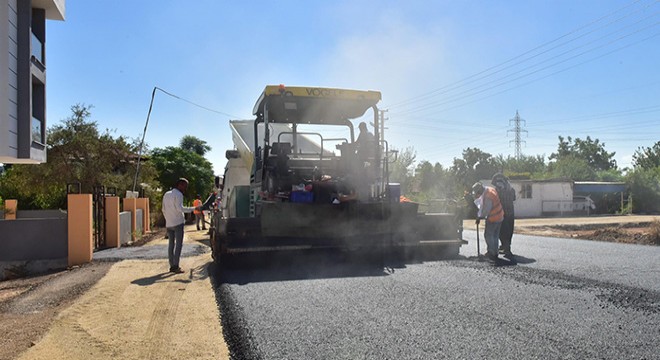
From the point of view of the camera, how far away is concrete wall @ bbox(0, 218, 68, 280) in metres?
9.95

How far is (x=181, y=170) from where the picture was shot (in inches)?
1342

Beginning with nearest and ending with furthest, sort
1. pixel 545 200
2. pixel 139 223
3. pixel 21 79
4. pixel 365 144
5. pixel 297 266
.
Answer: pixel 297 266, pixel 365 144, pixel 21 79, pixel 139 223, pixel 545 200

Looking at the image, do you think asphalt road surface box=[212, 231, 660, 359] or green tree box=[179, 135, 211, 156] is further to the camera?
green tree box=[179, 135, 211, 156]

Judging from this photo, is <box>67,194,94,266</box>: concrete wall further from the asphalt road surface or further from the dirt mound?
the dirt mound

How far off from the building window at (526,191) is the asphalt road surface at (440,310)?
27.5m

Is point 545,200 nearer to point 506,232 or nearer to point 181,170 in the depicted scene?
point 181,170

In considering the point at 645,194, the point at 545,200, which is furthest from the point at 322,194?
the point at 645,194

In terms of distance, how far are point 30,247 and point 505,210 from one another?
8771mm

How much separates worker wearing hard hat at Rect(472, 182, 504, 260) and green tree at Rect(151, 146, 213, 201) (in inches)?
1010

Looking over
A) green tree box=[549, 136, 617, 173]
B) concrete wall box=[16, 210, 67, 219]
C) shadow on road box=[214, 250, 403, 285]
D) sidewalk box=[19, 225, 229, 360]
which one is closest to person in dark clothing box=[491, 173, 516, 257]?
shadow on road box=[214, 250, 403, 285]

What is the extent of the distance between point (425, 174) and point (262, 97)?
51473mm

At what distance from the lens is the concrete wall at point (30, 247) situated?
9.95 metres

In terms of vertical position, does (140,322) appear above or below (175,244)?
below

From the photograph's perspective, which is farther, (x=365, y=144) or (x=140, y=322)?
(x=365, y=144)
